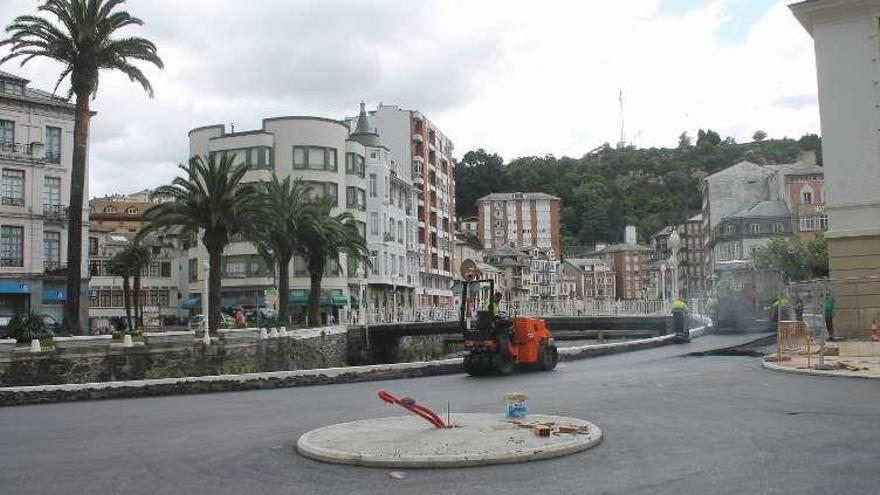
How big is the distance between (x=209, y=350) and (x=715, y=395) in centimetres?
2353

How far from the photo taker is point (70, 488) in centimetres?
788

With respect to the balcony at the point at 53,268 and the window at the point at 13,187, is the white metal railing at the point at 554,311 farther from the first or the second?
the window at the point at 13,187

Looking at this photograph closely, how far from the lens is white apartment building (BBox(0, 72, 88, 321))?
47.4 metres

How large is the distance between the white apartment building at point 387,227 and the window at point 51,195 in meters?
27.0

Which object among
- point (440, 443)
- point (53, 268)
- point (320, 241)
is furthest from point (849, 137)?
point (53, 268)

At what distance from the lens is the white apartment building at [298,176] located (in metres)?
66.9

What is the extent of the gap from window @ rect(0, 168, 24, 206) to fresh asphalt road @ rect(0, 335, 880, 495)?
35.5m

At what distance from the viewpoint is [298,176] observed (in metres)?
67.1

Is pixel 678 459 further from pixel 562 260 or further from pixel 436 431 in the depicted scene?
pixel 562 260

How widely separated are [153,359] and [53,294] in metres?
22.7

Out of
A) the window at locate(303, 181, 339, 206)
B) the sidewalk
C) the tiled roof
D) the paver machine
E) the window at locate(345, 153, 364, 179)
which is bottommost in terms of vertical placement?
the sidewalk

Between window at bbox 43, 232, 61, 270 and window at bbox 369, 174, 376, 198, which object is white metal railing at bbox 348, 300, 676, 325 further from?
window at bbox 43, 232, 61, 270

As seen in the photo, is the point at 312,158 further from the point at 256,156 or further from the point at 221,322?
the point at 221,322

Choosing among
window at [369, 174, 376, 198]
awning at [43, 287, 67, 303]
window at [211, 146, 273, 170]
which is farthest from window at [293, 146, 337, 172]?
awning at [43, 287, 67, 303]
